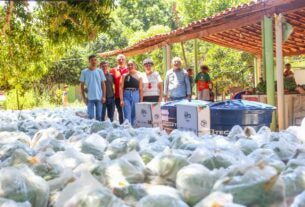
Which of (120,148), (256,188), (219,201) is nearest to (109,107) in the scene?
(120,148)

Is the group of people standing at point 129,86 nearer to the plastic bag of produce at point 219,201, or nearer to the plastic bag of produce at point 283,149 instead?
the plastic bag of produce at point 283,149

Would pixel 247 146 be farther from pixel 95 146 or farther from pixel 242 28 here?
pixel 242 28

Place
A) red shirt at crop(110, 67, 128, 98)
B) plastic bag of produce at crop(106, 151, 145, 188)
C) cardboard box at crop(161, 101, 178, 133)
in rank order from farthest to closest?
1. red shirt at crop(110, 67, 128, 98)
2. cardboard box at crop(161, 101, 178, 133)
3. plastic bag of produce at crop(106, 151, 145, 188)

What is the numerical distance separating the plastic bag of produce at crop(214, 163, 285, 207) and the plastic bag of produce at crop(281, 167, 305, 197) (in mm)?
153

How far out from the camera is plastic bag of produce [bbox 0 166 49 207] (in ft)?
6.33

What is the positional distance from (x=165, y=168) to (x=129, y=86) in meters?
6.21

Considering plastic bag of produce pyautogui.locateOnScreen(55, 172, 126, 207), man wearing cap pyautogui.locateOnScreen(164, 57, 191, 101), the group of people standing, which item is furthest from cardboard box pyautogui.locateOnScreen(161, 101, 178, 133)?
plastic bag of produce pyautogui.locateOnScreen(55, 172, 126, 207)

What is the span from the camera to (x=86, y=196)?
70.7 inches

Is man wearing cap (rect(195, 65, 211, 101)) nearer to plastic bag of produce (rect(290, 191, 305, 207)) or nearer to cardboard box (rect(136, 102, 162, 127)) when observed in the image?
cardboard box (rect(136, 102, 162, 127))

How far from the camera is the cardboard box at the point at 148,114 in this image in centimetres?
745

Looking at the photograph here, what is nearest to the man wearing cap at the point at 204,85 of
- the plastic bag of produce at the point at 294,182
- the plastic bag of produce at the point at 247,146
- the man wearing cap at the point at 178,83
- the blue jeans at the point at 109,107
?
the man wearing cap at the point at 178,83

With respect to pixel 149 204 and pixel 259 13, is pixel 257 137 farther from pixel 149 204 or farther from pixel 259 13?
pixel 259 13

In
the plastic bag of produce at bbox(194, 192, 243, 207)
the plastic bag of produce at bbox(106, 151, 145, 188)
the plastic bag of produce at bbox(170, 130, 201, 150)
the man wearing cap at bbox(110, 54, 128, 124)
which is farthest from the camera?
the man wearing cap at bbox(110, 54, 128, 124)

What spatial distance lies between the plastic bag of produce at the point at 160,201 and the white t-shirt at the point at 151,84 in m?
6.77
